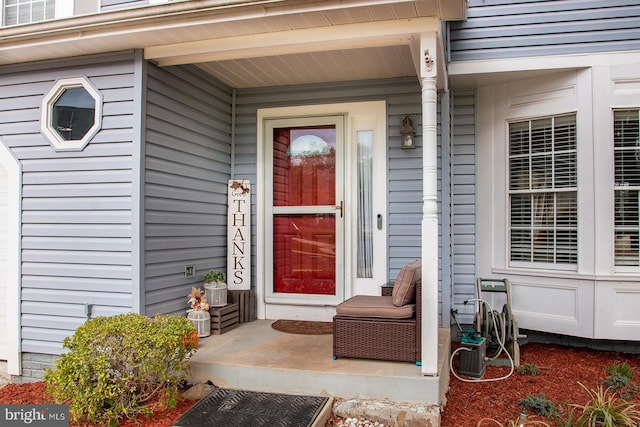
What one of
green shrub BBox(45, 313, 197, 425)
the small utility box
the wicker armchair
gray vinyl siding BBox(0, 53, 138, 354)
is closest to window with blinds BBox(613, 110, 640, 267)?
the small utility box

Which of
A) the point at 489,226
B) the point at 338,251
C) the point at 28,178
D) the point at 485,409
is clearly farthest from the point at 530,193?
the point at 28,178

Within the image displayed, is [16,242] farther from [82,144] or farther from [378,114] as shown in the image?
[378,114]

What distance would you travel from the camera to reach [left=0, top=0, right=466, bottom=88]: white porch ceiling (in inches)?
123

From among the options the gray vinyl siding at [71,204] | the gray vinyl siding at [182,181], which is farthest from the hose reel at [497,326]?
the gray vinyl siding at [71,204]

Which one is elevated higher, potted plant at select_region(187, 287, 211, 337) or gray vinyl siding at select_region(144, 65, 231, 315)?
gray vinyl siding at select_region(144, 65, 231, 315)

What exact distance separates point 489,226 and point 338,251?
61.2 inches

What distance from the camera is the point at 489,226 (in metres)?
4.82

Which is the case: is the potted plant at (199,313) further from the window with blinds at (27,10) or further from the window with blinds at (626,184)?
the window with blinds at (626,184)

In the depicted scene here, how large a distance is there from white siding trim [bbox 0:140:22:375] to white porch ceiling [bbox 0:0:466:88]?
0.91m

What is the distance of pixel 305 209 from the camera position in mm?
4883

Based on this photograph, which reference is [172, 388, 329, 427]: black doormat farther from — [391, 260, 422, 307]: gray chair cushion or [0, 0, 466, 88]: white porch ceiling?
[0, 0, 466, 88]: white porch ceiling

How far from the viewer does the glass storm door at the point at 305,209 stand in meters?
4.80

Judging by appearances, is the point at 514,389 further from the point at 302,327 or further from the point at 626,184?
the point at 626,184

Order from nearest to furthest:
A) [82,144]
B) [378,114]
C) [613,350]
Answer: [82,144]
[613,350]
[378,114]
